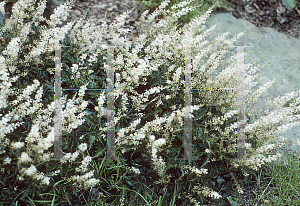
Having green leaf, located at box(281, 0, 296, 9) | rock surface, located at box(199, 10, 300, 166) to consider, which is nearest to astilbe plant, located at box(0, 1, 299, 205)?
rock surface, located at box(199, 10, 300, 166)

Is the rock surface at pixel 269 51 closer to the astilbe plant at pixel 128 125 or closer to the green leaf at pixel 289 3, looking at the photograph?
the green leaf at pixel 289 3

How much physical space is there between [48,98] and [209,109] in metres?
2.20

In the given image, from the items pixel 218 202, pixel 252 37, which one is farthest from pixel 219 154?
pixel 252 37

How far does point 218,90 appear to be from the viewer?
3.26 metres

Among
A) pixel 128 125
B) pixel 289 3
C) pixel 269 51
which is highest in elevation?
pixel 289 3

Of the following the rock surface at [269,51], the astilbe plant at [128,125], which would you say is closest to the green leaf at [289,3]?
the rock surface at [269,51]

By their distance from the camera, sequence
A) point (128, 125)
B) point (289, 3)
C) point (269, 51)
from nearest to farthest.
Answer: point (128, 125)
point (269, 51)
point (289, 3)

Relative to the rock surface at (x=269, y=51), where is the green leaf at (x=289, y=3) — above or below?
above

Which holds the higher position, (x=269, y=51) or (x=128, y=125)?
(x=269, y=51)

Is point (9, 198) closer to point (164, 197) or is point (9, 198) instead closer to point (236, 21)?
point (164, 197)

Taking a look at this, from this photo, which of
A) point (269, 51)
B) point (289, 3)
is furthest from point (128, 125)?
point (289, 3)

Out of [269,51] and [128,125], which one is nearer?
[128,125]

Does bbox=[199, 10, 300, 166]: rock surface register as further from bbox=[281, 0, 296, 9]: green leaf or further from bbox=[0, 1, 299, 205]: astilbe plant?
bbox=[0, 1, 299, 205]: astilbe plant

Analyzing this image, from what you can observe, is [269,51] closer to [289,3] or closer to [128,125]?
[289,3]
